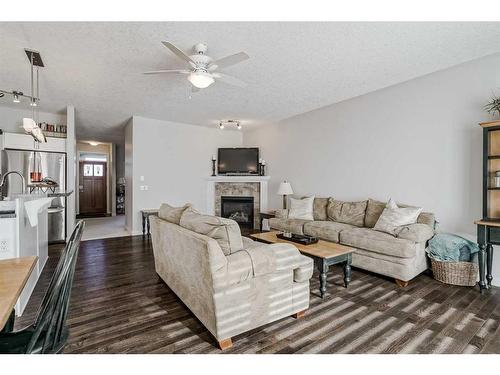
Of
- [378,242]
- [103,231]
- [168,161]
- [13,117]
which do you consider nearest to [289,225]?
[378,242]

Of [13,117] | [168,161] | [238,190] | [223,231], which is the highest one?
[13,117]

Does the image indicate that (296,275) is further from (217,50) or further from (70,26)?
(70,26)

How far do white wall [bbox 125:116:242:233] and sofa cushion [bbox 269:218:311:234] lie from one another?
2.54m

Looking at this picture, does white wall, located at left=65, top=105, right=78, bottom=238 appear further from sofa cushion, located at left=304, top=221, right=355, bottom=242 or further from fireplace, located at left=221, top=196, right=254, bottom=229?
sofa cushion, located at left=304, top=221, right=355, bottom=242

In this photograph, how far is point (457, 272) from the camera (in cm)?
309

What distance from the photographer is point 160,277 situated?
10.7 ft

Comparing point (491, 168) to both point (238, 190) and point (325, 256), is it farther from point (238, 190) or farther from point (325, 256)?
point (238, 190)

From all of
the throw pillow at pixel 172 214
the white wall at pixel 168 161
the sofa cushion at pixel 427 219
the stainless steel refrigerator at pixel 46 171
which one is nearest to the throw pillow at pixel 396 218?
the sofa cushion at pixel 427 219

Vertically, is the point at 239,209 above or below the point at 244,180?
below

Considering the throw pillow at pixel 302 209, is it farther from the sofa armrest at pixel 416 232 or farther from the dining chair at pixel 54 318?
the dining chair at pixel 54 318

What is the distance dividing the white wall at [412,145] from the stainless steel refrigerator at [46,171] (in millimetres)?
4974

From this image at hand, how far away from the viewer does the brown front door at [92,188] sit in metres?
9.34

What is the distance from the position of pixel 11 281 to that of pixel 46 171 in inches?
190

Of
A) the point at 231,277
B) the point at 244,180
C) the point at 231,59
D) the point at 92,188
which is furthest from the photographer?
the point at 92,188
